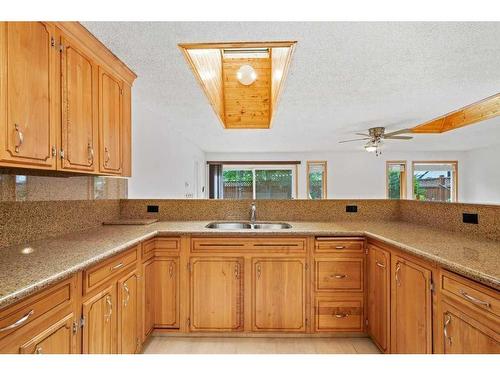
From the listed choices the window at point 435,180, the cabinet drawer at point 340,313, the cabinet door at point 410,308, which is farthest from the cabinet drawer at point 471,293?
the window at point 435,180

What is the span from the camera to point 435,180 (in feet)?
25.0

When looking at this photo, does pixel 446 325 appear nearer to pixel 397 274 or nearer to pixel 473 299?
pixel 473 299

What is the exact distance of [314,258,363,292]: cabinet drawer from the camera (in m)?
2.11

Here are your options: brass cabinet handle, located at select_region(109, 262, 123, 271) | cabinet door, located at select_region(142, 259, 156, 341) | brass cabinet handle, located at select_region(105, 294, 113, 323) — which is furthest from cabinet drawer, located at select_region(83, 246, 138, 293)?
cabinet door, located at select_region(142, 259, 156, 341)

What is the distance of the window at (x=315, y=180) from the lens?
748 centimetres

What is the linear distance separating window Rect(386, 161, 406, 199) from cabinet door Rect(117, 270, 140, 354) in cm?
718

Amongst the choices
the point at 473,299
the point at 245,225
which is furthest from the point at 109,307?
the point at 473,299

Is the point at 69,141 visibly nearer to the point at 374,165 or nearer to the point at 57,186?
the point at 57,186

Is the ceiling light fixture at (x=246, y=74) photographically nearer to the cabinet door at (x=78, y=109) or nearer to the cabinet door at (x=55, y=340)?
the cabinet door at (x=78, y=109)

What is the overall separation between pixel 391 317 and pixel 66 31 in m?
2.52

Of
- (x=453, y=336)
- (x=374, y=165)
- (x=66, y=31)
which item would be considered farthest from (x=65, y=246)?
(x=374, y=165)

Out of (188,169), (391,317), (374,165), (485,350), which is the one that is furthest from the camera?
(374,165)

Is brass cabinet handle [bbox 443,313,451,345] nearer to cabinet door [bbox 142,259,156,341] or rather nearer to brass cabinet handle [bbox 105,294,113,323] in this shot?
brass cabinet handle [bbox 105,294,113,323]

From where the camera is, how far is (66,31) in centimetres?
146
